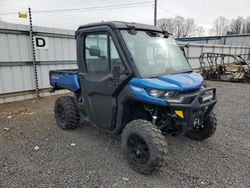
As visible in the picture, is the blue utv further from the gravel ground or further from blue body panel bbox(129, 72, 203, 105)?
the gravel ground

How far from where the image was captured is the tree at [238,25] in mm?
64425

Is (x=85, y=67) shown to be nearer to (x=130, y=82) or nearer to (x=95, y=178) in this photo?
(x=130, y=82)

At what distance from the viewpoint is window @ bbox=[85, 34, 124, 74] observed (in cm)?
304

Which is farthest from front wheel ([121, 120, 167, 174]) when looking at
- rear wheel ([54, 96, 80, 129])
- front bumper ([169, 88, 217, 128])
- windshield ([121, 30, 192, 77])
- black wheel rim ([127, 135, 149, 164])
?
rear wheel ([54, 96, 80, 129])

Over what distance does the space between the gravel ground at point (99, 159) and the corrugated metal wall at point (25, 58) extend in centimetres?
190

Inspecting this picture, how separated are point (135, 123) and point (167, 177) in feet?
2.73

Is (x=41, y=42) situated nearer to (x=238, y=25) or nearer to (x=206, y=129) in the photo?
(x=206, y=129)

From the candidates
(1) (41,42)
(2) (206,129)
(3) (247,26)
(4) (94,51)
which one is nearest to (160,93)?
(4) (94,51)

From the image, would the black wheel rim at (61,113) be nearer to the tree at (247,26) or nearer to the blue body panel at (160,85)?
the blue body panel at (160,85)

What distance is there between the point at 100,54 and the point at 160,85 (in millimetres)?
1160

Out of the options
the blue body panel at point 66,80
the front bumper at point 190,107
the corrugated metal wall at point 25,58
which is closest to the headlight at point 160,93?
the front bumper at point 190,107

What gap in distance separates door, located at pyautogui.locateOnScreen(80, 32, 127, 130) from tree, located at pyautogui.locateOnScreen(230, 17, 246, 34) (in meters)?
71.6

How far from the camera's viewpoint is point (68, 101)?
428cm

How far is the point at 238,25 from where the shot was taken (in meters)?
65.8
